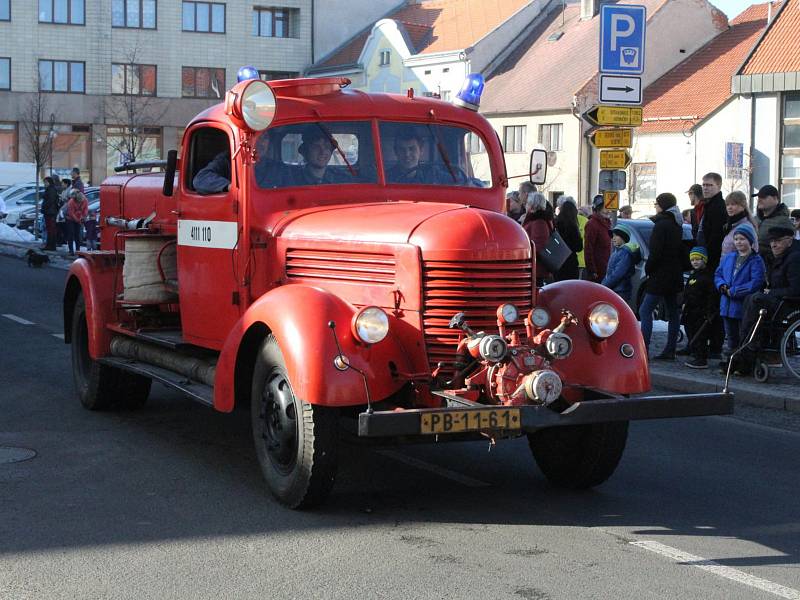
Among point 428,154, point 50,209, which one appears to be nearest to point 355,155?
point 428,154

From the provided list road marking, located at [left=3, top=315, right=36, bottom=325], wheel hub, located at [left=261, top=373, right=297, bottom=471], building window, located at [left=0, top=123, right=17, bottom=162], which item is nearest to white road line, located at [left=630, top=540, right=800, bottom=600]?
wheel hub, located at [left=261, top=373, right=297, bottom=471]

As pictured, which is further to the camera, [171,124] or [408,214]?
[171,124]

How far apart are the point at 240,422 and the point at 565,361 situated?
329cm

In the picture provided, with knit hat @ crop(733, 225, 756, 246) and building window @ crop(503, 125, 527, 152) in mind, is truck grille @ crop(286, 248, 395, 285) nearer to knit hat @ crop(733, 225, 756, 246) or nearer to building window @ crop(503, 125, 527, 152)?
knit hat @ crop(733, 225, 756, 246)

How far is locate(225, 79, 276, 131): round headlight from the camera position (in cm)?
756

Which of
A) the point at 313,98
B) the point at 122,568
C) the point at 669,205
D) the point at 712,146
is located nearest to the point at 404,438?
the point at 122,568

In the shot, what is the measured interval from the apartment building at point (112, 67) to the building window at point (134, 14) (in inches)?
2.1

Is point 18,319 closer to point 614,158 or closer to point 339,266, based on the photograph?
point 614,158

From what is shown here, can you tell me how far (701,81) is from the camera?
49844mm

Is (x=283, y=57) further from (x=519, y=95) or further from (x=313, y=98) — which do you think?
(x=313, y=98)

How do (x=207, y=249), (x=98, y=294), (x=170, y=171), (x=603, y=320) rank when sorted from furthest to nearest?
1. (x=98, y=294)
2. (x=170, y=171)
3. (x=207, y=249)
4. (x=603, y=320)

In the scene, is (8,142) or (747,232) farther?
(8,142)

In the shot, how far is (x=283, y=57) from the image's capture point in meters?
70.0

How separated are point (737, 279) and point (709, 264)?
102 centimetres
